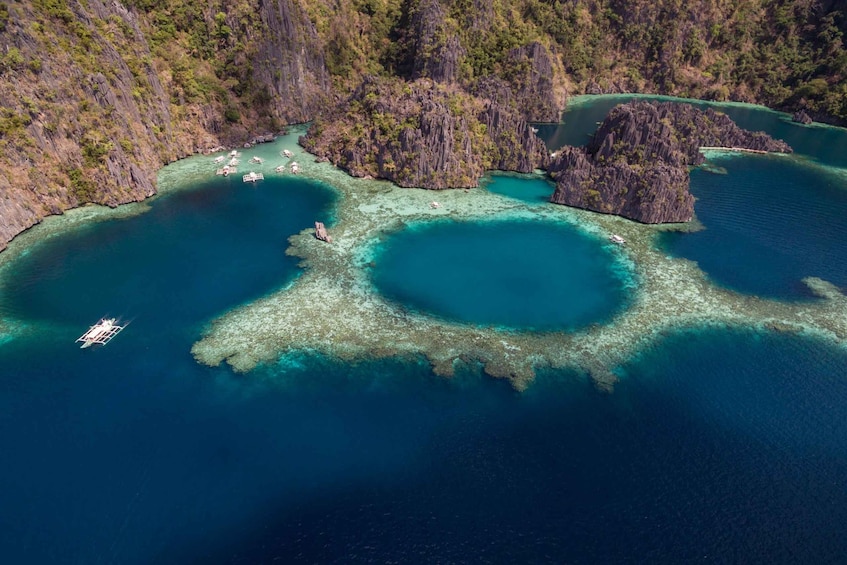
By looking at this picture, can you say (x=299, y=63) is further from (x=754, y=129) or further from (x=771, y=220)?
(x=754, y=129)

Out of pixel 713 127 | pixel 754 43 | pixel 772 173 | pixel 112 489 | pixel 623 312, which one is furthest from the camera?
pixel 754 43

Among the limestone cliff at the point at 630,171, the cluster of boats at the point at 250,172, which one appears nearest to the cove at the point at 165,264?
the cluster of boats at the point at 250,172

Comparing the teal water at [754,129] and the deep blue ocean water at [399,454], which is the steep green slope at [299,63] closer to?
the teal water at [754,129]

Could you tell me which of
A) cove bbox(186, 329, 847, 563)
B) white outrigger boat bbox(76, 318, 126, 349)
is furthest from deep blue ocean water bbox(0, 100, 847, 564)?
white outrigger boat bbox(76, 318, 126, 349)

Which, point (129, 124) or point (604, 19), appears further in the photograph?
point (604, 19)

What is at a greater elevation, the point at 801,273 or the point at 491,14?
the point at 491,14

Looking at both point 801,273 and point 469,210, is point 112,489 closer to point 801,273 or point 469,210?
point 469,210

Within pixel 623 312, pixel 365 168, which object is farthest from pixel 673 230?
pixel 365 168
